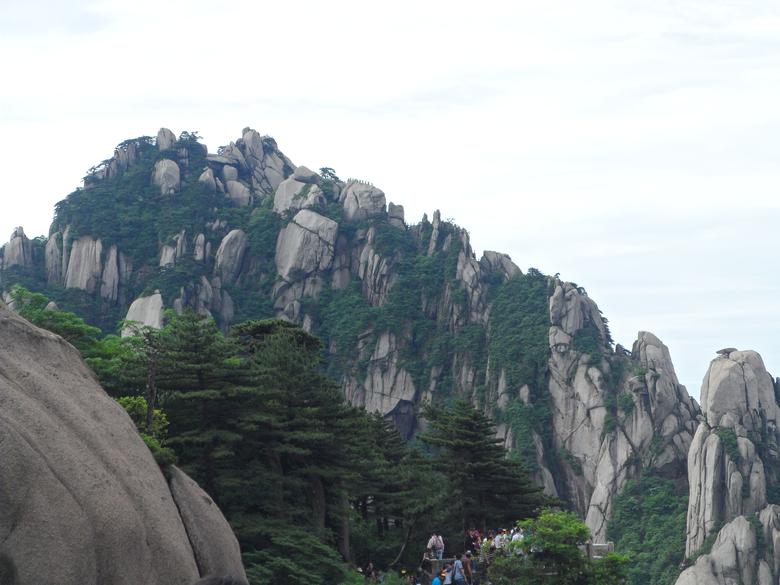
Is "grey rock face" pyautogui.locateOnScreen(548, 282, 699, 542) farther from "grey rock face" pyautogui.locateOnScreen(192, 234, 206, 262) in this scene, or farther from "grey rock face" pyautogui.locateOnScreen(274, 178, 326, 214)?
"grey rock face" pyautogui.locateOnScreen(192, 234, 206, 262)

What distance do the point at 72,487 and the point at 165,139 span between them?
10853cm

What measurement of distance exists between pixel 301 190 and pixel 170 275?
1795 centimetres

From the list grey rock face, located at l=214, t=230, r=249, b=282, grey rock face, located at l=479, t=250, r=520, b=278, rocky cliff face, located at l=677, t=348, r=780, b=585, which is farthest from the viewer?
grey rock face, located at l=479, t=250, r=520, b=278

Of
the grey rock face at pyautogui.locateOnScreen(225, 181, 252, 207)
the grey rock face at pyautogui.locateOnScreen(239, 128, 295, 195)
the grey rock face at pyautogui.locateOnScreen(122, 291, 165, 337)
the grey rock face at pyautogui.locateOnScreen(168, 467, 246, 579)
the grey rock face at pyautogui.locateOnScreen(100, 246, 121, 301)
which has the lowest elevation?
the grey rock face at pyautogui.locateOnScreen(168, 467, 246, 579)

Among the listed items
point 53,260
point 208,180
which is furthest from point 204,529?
point 208,180

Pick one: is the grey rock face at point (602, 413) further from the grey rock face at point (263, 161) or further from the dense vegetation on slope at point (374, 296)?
the grey rock face at point (263, 161)

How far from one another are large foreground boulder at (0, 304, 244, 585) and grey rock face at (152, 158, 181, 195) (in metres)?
98.0

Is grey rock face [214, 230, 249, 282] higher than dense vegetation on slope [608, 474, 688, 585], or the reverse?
grey rock face [214, 230, 249, 282]

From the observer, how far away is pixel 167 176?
116 metres

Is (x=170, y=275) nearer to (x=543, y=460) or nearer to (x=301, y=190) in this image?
(x=301, y=190)

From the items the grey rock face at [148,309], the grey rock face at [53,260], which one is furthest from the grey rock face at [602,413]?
the grey rock face at [53,260]

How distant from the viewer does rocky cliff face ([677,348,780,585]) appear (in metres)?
70.0

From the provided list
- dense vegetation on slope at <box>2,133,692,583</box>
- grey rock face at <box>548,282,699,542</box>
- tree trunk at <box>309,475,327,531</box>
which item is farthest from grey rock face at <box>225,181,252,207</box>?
tree trunk at <box>309,475,327,531</box>

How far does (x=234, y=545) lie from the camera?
21.4 meters
